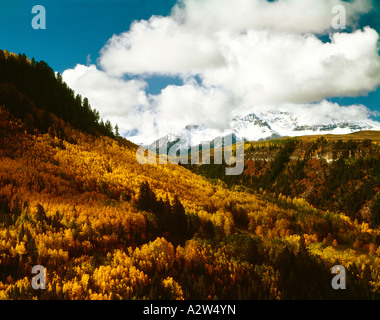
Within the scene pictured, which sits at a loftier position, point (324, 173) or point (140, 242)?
point (324, 173)

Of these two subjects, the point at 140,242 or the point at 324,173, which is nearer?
the point at 140,242

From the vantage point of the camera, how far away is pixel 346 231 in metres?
11.7

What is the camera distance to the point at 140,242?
754cm

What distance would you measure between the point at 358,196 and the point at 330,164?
84.8 ft

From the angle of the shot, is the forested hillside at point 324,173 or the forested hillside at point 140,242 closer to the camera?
the forested hillside at point 140,242

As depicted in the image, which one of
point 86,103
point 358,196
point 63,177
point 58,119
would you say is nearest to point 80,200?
point 63,177

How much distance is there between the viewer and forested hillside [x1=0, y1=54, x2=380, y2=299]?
514 centimetres

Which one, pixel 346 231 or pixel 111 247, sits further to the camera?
pixel 346 231

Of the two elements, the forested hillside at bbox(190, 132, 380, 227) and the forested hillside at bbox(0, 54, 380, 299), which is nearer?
the forested hillside at bbox(0, 54, 380, 299)

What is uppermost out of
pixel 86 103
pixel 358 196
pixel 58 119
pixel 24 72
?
pixel 24 72

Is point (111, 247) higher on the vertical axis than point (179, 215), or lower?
lower

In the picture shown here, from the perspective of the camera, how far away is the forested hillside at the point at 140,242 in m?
5.14
